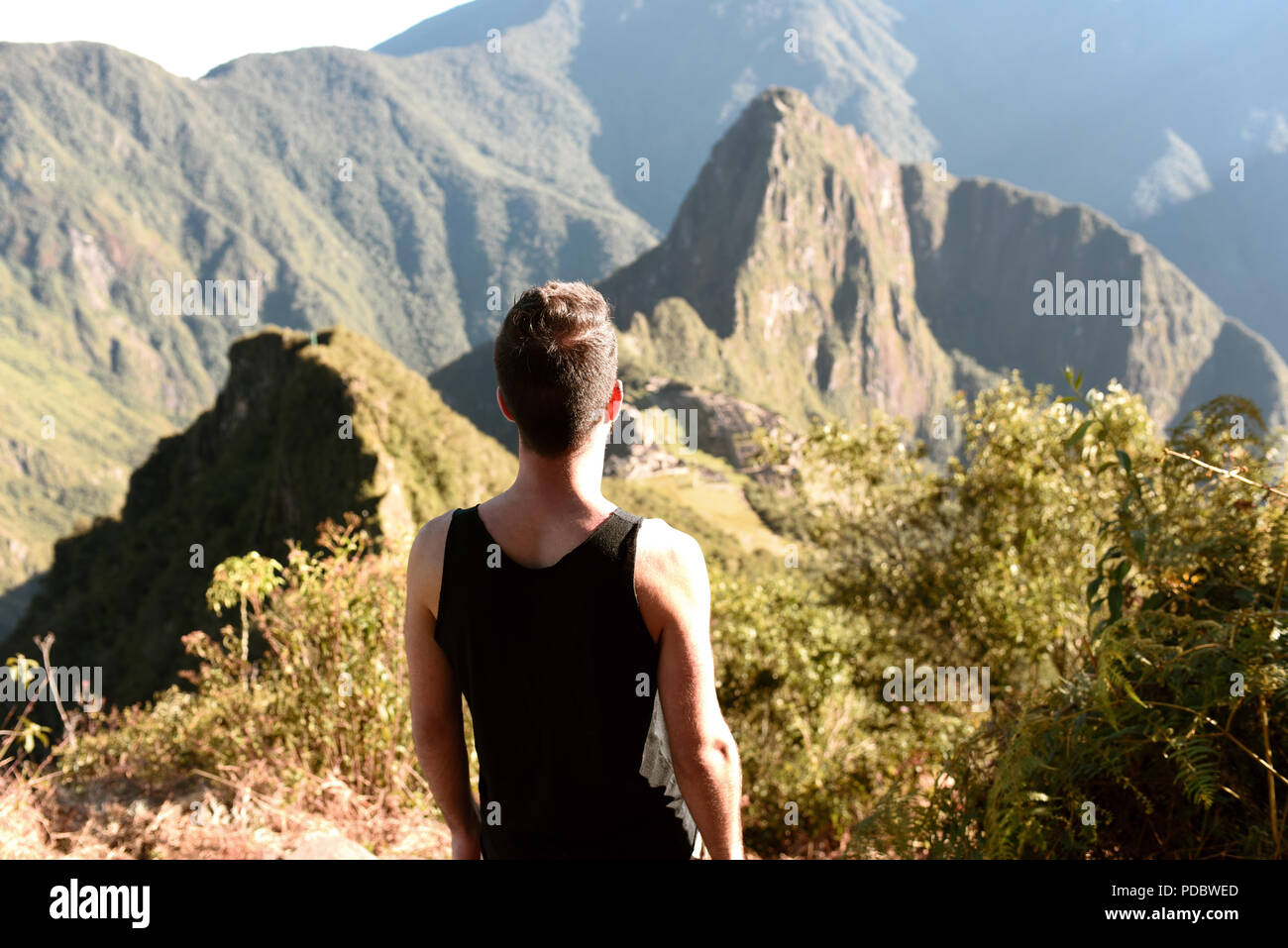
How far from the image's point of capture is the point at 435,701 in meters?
1.95

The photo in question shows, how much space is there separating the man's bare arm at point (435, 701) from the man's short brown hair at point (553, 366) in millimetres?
284

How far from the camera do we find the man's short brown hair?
1682mm

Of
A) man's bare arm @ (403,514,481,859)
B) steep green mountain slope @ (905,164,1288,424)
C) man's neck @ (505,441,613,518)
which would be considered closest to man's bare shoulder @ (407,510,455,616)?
man's bare arm @ (403,514,481,859)

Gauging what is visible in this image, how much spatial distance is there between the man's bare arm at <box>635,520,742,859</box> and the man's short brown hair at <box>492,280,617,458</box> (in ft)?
0.84

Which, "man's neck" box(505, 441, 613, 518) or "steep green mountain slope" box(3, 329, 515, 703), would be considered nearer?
"man's neck" box(505, 441, 613, 518)

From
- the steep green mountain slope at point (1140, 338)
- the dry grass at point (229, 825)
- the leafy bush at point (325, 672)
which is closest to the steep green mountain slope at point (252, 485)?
the leafy bush at point (325, 672)

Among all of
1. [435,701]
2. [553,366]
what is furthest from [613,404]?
[435,701]

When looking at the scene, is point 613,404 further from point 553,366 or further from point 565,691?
point 565,691

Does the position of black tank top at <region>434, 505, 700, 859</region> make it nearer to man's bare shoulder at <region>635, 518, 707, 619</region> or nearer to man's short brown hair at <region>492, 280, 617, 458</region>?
man's bare shoulder at <region>635, 518, 707, 619</region>

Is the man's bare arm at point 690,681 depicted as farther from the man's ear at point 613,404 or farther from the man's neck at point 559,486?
the man's ear at point 613,404

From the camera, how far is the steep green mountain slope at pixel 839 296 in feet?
532

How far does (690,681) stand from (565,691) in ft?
0.81

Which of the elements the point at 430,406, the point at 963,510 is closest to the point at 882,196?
the point at 430,406
